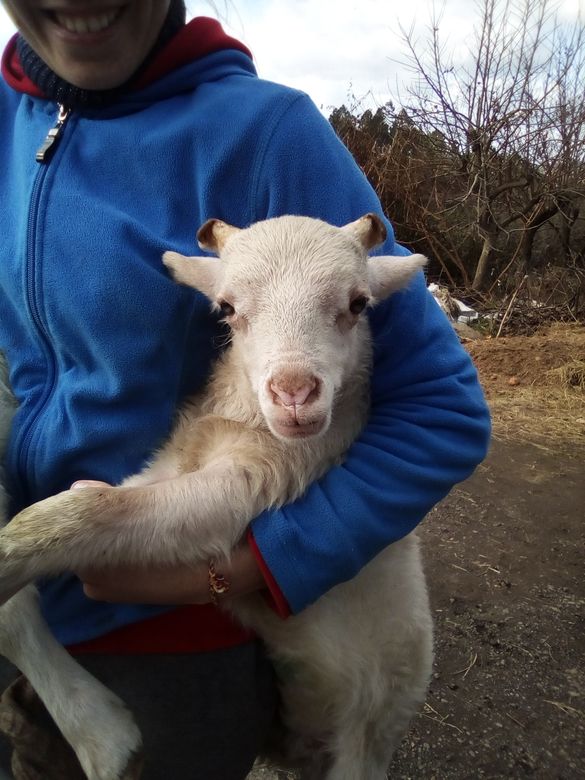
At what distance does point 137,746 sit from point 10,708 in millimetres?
317

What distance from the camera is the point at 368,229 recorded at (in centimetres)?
135

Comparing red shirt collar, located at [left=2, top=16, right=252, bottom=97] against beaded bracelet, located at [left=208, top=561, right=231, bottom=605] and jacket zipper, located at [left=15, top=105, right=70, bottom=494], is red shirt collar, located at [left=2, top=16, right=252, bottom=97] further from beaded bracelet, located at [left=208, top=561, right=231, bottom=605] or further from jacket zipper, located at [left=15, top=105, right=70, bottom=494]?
beaded bracelet, located at [left=208, top=561, right=231, bottom=605]

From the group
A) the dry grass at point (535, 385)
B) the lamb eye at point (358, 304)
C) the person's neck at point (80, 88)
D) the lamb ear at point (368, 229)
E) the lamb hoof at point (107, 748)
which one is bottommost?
the dry grass at point (535, 385)

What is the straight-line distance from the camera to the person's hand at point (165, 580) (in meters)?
1.28

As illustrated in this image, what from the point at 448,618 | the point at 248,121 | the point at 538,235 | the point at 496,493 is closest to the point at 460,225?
the point at 538,235

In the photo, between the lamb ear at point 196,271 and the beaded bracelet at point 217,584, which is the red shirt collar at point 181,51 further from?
the beaded bracelet at point 217,584

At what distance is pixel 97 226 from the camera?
→ 1.29 meters

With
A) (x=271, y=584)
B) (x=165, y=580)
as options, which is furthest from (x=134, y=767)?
(x=271, y=584)

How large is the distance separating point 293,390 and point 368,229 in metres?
0.41

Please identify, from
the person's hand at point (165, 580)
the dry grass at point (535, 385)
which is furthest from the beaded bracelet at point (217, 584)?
the dry grass at point (535, 385)

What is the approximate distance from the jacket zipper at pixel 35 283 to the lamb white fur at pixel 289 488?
0.20 metres

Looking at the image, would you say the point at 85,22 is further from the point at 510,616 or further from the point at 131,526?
the point at 510,616

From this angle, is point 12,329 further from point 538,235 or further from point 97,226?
point 538,235

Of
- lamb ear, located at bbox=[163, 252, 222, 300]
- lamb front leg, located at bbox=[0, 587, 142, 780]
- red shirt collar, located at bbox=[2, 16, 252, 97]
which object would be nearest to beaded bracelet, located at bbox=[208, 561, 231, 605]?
lamb front leg, located at bbox=[0, 587, 142, 780]
